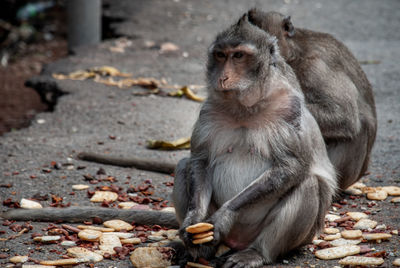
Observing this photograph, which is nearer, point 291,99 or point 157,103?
point 291,99

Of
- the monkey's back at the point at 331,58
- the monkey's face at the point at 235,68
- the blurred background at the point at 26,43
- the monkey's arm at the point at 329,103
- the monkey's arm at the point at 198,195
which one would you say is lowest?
the blurred background at the point at 26,43

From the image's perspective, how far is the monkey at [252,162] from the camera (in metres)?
3.57

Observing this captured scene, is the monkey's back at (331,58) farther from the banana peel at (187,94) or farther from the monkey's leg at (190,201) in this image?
the banana peel at (187,94)

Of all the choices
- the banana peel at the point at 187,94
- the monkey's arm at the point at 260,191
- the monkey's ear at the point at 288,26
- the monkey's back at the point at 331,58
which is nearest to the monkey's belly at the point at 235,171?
the monkey's arm at the point at 260,191

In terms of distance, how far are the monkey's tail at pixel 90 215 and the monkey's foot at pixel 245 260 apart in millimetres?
841

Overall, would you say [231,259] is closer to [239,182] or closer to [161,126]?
[239,182]

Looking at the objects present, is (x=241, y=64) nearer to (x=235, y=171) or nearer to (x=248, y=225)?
(x=235, y=171)

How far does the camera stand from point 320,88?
16.4 feet

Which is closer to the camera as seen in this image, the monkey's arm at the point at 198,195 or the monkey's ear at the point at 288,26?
the monkey's arm at the point at 198,195

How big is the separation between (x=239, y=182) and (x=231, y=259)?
478 mm

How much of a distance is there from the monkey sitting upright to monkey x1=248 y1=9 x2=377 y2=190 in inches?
43.0

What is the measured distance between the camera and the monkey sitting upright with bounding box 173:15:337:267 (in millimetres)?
3570

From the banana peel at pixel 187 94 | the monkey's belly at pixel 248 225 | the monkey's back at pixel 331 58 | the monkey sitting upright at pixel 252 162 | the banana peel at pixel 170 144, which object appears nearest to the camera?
the monkey sitting upright at pixel 252 162

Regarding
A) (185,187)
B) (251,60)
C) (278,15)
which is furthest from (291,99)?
(278,15)
